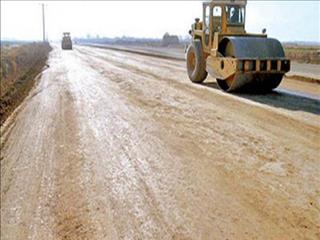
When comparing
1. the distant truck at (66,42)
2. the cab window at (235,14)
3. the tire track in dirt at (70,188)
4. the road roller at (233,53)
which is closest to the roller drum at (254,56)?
the road roller at (233,53)

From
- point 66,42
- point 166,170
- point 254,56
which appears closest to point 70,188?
point 166,170

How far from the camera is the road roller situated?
37.8 ft

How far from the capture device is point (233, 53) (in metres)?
12.1

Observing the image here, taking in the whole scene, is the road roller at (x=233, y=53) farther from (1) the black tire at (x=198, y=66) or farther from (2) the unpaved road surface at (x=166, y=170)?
(2) the unpaved road surface at (x=166, y=170)

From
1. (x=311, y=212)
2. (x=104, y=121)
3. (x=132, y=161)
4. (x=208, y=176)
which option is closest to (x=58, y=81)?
(x=104, y=121)

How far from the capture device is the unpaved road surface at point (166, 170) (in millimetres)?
4770

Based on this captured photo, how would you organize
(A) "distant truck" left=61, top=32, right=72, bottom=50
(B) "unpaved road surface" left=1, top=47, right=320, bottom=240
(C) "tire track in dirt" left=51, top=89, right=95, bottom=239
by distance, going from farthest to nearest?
(A) "distant truck" left=61, top=32, right=72, bottom=50 < (C) "tire track in dirt" left=51, top=89, right=95, bottom=239 < (B) "unpaved road surface" left=1, top=47, right=320, bottom=240

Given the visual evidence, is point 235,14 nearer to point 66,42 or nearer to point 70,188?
point 70,188

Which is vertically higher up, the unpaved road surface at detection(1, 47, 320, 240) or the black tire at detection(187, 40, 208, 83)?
the black tire at detection(187, 40, 208, 83)

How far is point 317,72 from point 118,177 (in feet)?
35.9

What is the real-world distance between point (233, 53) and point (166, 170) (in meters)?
6.68

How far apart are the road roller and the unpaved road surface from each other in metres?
0.85

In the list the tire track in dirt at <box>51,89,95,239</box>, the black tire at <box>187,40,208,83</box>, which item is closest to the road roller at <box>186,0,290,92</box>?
the black tire at <box>187,40,208,83</box>

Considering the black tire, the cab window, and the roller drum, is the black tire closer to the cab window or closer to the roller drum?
the cab window
